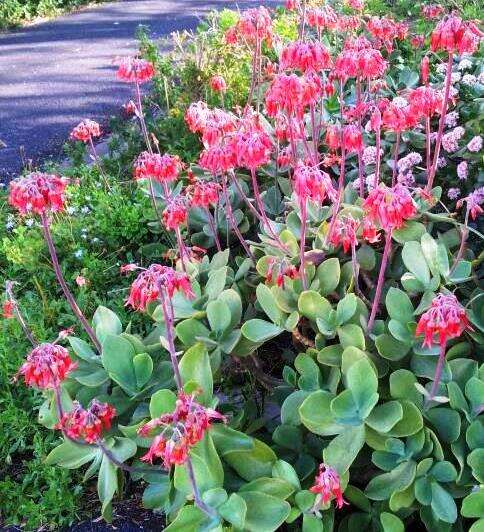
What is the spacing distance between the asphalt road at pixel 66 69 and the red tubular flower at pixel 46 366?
4.02 metres

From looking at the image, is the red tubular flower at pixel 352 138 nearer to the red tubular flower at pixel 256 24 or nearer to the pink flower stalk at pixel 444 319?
the pink flower stalk at pixel 444 319

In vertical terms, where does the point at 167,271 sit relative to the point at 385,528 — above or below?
above

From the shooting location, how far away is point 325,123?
12.3 ft

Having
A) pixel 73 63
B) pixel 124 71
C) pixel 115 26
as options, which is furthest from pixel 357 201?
pixel 115 26

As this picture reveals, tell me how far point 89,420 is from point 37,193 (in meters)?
0.69

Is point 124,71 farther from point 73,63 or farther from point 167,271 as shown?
point 73,63

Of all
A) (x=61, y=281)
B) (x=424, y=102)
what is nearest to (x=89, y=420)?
(x=61, y=281)

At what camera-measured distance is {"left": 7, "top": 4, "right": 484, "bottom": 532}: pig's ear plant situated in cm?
205

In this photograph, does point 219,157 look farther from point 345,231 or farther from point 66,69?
point 66,69

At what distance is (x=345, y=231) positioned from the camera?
2473 mm

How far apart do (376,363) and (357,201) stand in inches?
34.6

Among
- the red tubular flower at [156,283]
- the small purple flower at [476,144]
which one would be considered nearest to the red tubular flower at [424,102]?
the small purple flower at [476,144]

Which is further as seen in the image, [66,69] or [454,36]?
[66,69]

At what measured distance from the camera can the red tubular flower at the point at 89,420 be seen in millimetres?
2037
